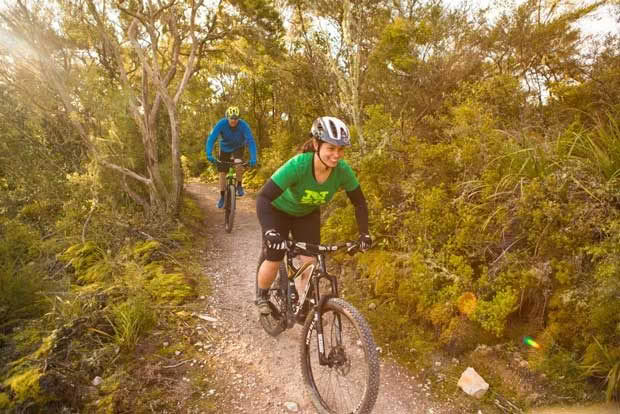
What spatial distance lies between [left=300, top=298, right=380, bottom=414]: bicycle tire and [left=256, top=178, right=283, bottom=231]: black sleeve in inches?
38.7

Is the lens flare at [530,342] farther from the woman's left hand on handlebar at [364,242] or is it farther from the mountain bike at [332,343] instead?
the woman's left hand on handlebar at [364,242]

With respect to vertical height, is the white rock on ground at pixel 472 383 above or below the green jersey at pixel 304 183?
below

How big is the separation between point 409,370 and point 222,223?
23.5 feet

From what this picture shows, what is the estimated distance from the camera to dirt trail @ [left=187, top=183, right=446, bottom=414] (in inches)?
146

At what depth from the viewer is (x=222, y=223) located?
33.2ft

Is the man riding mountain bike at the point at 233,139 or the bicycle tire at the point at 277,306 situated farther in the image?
the man riding mountain bike at the point at 233,139

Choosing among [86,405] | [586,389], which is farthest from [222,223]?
[586,389]

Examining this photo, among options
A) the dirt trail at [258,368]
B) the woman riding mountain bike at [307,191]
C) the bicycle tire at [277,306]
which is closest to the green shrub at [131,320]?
the dirt trail at [258,368]

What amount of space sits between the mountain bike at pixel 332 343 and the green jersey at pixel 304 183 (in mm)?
550

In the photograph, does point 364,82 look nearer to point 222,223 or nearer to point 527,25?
→ point 527,25

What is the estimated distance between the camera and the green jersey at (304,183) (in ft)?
11.5

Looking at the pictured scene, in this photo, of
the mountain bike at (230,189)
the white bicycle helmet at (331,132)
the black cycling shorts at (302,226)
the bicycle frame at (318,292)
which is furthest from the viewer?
the mountain bike at (230,189)

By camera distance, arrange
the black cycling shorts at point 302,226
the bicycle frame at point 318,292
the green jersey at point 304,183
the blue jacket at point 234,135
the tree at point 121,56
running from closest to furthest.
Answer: the bicycle frame at point 318,292 < the green jersey at point 304,183 < the black cycling shorts at point 302,226 < the tree at point 121,56 < the blue jacket at point 234,135

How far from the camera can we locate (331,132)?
329cm
